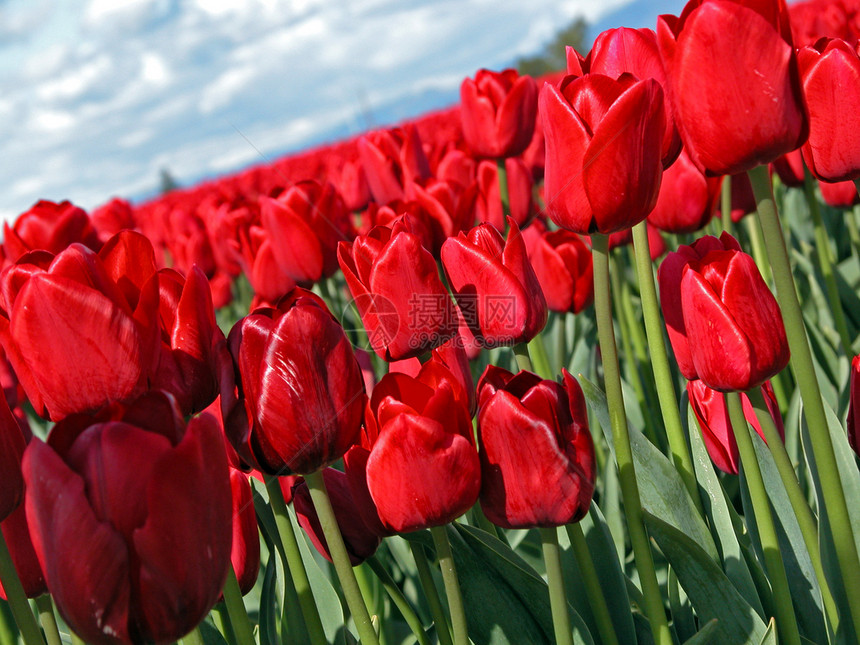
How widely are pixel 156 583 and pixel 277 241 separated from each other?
155 cm

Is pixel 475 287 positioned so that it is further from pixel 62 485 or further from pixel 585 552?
pixel 62 485

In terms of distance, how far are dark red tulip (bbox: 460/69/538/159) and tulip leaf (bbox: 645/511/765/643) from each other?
5.02ft

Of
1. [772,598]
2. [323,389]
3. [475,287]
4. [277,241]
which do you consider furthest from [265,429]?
[277,241]

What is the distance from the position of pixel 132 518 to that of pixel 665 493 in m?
0.79

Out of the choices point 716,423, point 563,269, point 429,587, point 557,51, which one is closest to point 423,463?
point 429,587

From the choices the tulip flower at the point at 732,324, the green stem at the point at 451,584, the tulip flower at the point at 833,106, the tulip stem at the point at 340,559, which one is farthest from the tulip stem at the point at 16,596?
the tulip flower at the point at 833,106

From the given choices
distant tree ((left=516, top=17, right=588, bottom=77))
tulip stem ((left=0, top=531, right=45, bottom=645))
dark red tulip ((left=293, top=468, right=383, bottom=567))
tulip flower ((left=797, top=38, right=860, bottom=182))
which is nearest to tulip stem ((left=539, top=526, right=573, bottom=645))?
dark red tulip ((left=293, top=468, right=383, bottom=567))

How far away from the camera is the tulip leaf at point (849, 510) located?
1.01m

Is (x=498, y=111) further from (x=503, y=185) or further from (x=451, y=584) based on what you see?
(x=451, y=584)

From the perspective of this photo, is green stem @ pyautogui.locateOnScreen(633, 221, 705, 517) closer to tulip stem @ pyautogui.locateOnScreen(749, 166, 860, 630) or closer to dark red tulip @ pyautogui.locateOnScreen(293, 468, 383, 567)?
tulip stem @ pyautogui.locateOnScreen(749, 166, 860, 630)

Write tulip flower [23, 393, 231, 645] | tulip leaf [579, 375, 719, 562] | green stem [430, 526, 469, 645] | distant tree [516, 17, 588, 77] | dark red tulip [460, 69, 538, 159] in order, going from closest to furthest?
tulip flower [23, 393, 231, 645] < green stem [430, 526, 469, 645] < tulip leaf [579, 375, 719, 562] < dark red tulip [460, 69, 538, 159] < distant tree [516, 17, 588, 77]

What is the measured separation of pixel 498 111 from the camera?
2279 mm

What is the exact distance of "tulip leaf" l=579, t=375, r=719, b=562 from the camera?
114 centimetres

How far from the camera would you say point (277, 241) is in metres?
2.10
